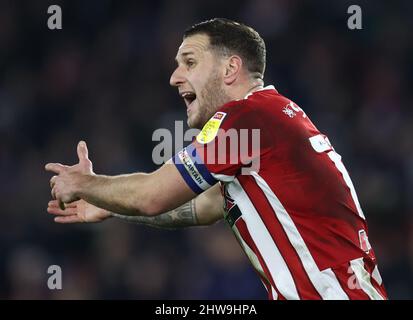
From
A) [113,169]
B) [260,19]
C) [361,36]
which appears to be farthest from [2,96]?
[361,36]

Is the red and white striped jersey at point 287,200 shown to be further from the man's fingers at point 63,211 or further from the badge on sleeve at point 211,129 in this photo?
the man's fingers at point 63,211

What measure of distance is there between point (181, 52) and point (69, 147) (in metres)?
5.68

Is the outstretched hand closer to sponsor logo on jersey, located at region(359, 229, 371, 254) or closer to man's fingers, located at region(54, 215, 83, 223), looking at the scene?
man's fingers, located at region(54, 215, 83, 223)

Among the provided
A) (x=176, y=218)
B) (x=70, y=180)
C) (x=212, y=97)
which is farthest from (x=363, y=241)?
(x=70, y=180)

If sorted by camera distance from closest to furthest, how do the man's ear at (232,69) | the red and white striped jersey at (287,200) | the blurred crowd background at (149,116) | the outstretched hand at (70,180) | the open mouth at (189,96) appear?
the red and white striped jersey at (287,200) < the outstretched hand at (70,180) < the man's ear at (232,69) < the open mouth at (189,96) < the blurred crowd background at (149,116)

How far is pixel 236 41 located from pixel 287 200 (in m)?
1.00

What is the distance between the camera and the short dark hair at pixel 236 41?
4.30m

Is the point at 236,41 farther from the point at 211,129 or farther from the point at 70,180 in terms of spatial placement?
the point at 70,180

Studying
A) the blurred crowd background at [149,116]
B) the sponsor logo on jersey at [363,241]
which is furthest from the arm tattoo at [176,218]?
A: the blurred crowd background at [149,116]

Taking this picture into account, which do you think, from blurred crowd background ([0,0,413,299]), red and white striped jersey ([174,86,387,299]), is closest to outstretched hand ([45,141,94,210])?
red and white striped jersey ([174,86,387,299])
